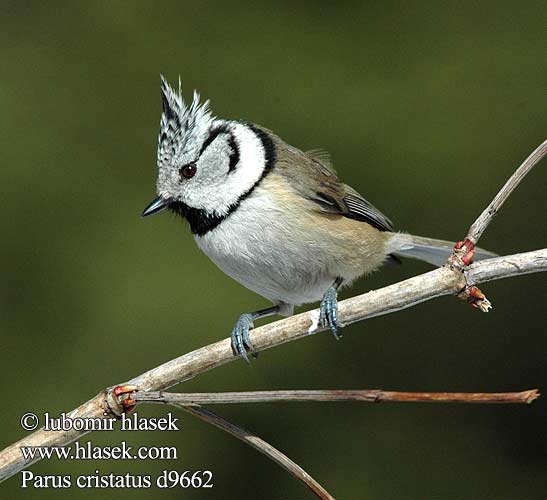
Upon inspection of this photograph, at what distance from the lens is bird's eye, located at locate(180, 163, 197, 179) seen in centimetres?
216

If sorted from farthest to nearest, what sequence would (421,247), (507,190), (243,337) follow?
1. (421,247)
2. (243,337)
3. (507,190)

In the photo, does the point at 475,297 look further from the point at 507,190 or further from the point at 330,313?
the point at 330,313

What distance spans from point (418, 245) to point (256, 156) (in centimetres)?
63

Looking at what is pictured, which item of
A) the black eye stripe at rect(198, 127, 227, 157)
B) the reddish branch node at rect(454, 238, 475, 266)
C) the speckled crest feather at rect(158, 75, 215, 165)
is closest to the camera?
the reddish branch node at rect(454, 238, 475, 266)

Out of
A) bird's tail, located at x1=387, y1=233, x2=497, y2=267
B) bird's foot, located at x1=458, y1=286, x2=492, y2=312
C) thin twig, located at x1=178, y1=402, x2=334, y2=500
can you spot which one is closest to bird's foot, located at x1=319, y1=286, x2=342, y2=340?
bird's foot, located at x1=458, y1=286, x2=492, y2=312

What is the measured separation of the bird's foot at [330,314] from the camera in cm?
175

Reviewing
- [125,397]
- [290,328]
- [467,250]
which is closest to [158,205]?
[290,328]

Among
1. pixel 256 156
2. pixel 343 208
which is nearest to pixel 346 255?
pixel 343 208

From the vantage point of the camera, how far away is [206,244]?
85.6 inches

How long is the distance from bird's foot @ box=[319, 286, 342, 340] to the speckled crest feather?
0.54 metres

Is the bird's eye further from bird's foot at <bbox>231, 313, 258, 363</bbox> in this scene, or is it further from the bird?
bird's foot at <bbox>231, 313, 258, 363</bbox>

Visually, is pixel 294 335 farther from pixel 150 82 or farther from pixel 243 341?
pixel 150 82

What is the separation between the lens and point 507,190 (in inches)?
55.7

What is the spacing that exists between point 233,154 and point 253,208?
0.19 m
